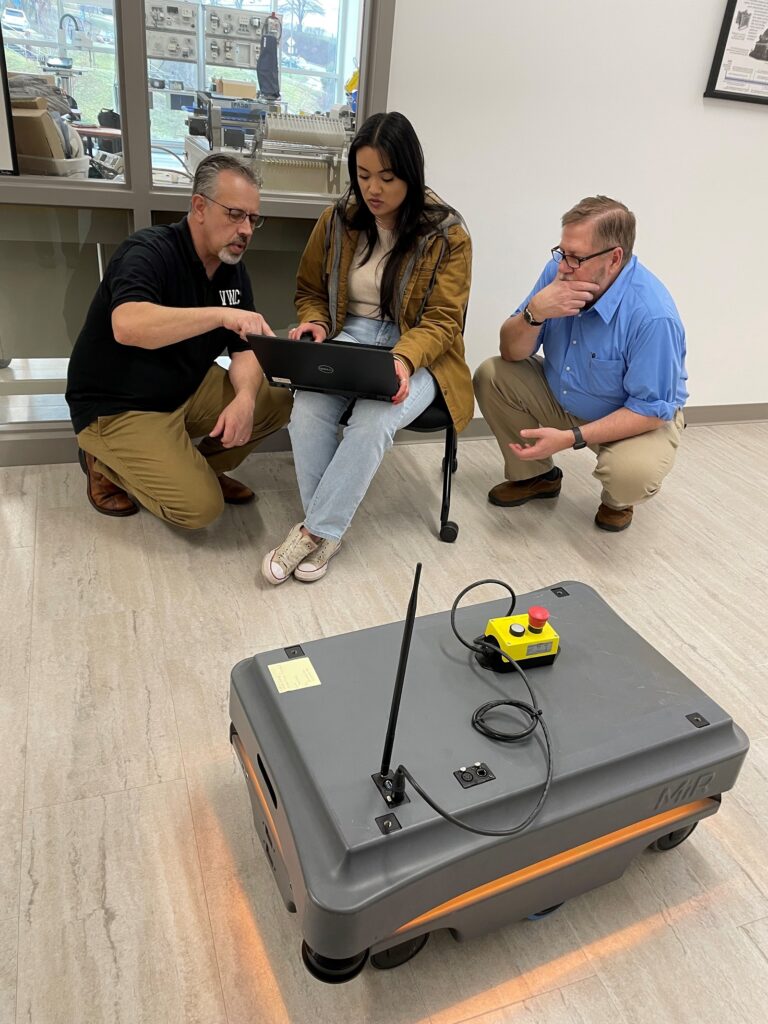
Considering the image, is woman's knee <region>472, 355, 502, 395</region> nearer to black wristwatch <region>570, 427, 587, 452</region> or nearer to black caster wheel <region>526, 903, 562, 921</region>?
black wristwatch <region>570, 427, 587, 452</region>

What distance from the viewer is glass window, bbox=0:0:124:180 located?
1965 mm

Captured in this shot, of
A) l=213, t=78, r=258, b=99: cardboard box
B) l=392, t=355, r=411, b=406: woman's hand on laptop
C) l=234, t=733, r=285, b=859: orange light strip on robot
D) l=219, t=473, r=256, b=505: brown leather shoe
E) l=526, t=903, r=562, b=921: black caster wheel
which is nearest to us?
l=234, t=733, r=285, b=859: orange light strip on robot

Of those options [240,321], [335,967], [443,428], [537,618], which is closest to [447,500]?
[443,428]

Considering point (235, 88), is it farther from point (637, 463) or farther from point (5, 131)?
point (637, 463)

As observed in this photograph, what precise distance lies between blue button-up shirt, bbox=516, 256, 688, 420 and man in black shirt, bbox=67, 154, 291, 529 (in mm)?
864

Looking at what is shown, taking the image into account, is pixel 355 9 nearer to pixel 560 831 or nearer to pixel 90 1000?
pixel 560 831

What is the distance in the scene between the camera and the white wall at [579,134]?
2.27 metres

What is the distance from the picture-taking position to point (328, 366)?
6.34 feet

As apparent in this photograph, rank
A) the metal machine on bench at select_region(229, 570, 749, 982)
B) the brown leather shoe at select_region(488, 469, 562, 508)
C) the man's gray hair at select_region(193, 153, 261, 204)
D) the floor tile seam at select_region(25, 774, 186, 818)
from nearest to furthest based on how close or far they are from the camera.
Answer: the metal machine on bench at select_region(229, 570, 749, 982) < the floor tile seam at select_region(25, 774, 186, 818) < the man's gray hair at select_region(193, 153, 261, 204) < the brown leather shoe at select_region(488, 469, 562, 508)

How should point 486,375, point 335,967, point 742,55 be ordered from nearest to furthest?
point 335,967
point 486,375
point 742,55

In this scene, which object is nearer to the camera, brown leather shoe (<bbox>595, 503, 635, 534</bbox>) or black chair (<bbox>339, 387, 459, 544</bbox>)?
black chair (<bbox>339, 387, 459, 544</bbox>)

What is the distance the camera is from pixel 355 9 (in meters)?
2.16

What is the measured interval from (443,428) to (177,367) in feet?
2.49

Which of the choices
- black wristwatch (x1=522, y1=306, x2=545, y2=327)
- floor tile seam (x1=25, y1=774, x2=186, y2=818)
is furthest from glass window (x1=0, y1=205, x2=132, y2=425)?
floor tile seam (x1=25, y1=774, x2=186, y2=818)
